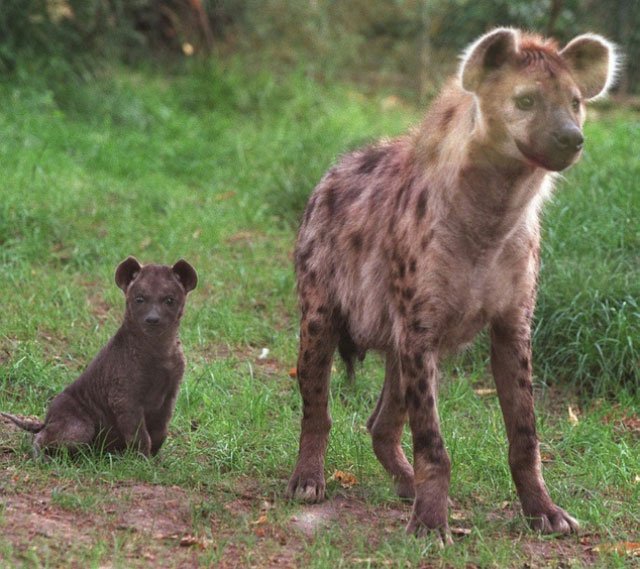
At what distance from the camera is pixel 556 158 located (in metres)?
3.83

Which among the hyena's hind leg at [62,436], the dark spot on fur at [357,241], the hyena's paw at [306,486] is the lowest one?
the hyena's paw at [306,486]

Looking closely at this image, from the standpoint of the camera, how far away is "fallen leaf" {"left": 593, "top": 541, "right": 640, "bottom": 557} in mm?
4145

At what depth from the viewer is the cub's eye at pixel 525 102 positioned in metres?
3.90

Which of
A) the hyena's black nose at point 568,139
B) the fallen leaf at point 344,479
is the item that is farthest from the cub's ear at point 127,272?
the hyena's black nose at point 568,139

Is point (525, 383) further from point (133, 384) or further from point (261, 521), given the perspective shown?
point (133, 384)

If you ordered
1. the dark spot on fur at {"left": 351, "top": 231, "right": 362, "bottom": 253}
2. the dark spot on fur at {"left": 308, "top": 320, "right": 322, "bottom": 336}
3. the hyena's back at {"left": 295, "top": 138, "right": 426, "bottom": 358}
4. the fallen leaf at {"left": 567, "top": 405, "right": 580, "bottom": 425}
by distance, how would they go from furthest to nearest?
1. the fallen leaf at {"left": 567, "top": 405, "right": 580, "bottom": 425}
2. the dark spot on fur at {"left": 308, "top": 320, "right": 322, "bottom": 336}
3. the dark spot on fur at {"left": 351, "top": 231, "right": 362, "bottom": 253}
4. the hyena's back at {"left": 295, "top": 138, "right": 426, "bottom": 358}

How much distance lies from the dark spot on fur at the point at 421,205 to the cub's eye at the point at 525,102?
525 millimetres

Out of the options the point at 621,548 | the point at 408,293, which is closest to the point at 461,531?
the point at 621,548

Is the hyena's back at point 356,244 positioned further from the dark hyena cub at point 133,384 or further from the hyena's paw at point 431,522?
the hyena's paw at point 431,522

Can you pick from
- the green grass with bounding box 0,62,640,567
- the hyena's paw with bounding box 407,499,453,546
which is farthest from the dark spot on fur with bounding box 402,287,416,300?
the green grass with bounding box 0,62,640,567

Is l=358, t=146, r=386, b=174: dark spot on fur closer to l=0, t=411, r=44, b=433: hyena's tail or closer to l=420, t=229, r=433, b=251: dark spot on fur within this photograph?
l=420, t=229, r=433, b=251: dark spot on fur

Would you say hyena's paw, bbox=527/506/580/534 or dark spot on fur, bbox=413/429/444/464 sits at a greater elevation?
dark spot on fur, bbox=413/429/444/464

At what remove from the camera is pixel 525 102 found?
12.8ft

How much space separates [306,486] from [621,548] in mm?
1162
